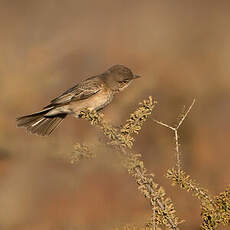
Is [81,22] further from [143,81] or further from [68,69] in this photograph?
[143,81]

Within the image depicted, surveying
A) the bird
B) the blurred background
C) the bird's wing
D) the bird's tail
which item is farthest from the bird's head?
the blurred background

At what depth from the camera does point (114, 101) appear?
8.08 meters

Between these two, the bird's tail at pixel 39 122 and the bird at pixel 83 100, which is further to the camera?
the bird at pixel 83 100

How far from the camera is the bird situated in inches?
192

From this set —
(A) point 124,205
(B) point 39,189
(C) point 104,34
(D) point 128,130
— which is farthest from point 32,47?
(D) point 128,130

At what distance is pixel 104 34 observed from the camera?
1253 centimetres

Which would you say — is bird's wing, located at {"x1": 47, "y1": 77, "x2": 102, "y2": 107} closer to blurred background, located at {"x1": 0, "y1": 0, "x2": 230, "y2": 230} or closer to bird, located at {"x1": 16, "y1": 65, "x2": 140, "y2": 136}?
bird, located at {"x1": 16, "y1": 65, "x2": 140, "y2": 136}

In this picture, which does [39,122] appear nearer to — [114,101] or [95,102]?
[95,102]

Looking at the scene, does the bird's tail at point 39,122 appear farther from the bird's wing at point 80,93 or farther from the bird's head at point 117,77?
the bird's head at point 117,77

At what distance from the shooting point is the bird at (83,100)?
487cm

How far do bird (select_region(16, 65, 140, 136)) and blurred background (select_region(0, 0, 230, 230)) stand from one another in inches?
20.4

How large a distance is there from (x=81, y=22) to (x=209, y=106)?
15.9 ft

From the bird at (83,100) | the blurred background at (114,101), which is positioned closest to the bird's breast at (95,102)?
the bird at (83,100)

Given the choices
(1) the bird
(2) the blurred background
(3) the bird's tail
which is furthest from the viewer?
(2) the blurred background
